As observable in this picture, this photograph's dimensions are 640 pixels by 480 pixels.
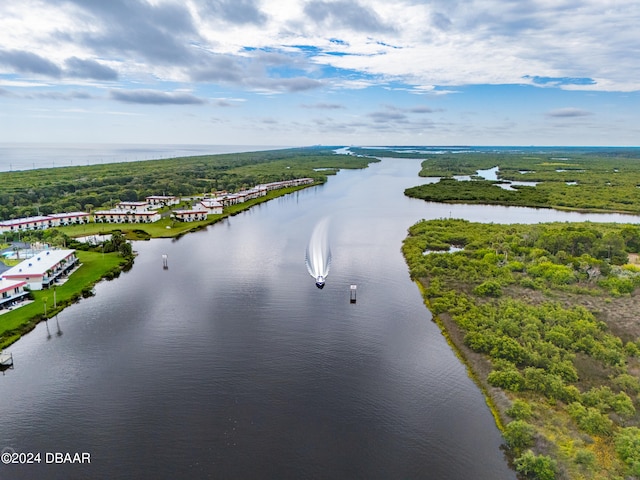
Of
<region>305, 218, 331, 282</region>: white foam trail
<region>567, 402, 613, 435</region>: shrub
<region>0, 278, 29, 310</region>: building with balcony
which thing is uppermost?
<region>0, 278, 29, 310</region>: building with balcony

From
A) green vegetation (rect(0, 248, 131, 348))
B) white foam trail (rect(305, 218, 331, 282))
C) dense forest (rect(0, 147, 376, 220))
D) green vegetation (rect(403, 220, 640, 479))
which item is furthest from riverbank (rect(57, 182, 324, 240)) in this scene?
green vegetation (rect(403, 220, 640, 479))

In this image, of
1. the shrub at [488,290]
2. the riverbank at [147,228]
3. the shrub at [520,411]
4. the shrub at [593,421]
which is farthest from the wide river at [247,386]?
the riverbank at [147,228]

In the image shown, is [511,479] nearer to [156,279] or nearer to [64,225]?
[156,279]

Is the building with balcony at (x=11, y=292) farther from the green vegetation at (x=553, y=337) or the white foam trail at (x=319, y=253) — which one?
the green vegetation at (x=553, y=337)

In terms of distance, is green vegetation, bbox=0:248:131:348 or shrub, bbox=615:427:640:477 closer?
shrub, bbox=615:427:640:477

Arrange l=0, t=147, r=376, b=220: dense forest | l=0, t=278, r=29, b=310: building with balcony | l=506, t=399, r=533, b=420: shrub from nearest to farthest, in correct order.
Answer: l=506, t=399, r=533, b=420: shrub
l=0, t=278, r=29, b=310: building with balcony
l=0, t=147, r=376, b=220: dense forest

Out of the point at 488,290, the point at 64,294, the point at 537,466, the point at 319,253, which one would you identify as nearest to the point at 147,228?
the point at 64,294

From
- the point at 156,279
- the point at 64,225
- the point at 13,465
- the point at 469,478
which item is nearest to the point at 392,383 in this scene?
the point at 469,478

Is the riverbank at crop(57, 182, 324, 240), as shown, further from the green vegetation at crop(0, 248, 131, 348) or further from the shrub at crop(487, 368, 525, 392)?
the shrub at crop(487, 368, 525, 392)
